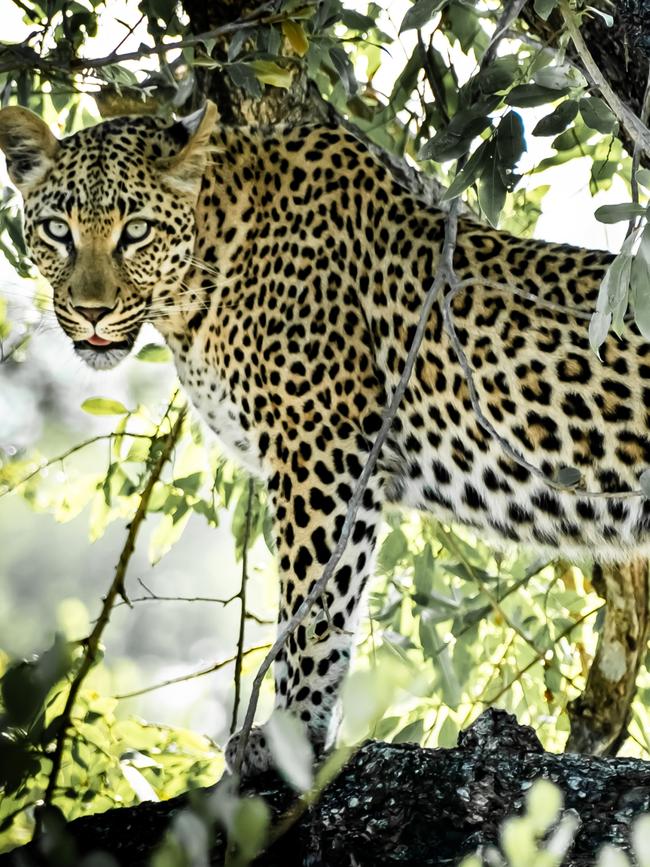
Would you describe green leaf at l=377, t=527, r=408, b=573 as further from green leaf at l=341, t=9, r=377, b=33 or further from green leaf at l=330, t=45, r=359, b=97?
green leaf at l=341, t=9, r=377, b=33

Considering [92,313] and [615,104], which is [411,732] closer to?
[92,313]

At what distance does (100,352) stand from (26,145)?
773 millimetres

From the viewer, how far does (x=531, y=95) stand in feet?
9.21

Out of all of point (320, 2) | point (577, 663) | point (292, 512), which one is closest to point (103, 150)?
point (320, 2)

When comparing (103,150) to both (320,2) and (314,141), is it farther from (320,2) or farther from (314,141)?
(320,2)

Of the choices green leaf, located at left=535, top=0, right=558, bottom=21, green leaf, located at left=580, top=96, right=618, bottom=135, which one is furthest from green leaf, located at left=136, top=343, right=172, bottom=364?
green leaf, located at left=535, top=0, right=558, bottom=21

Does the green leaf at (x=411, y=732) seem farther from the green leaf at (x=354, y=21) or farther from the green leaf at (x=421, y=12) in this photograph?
the green leaf at (x=421, y=12)

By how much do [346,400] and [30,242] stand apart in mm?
1194

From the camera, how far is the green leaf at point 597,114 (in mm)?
2941

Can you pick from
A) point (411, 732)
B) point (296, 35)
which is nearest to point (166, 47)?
point (296, 35)

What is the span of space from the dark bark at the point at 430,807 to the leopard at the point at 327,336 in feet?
2.82

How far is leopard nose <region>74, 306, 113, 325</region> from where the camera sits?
13.5ft

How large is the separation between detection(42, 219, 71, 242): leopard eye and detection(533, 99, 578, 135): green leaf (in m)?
1.82

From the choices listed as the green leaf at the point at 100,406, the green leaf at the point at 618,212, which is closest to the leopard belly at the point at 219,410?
the green leaf at the point at 100,406
